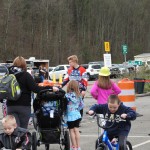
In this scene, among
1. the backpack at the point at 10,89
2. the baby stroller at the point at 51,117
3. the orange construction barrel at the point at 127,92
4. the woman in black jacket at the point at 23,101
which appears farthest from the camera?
the orange construction barrel at the point at 127,92

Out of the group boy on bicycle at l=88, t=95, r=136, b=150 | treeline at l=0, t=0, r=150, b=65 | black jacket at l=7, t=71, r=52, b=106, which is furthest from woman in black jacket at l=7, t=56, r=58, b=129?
treeline at l=0, t=0, r=150, b=65

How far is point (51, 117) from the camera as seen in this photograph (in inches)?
341

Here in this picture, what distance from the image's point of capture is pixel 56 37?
3063 inches

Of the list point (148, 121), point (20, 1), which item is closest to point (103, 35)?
point (20, 1)

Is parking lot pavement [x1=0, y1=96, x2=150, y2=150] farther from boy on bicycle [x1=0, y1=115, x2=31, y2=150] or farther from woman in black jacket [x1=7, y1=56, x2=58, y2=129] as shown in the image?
boy on bicycle [x1=0, y1=115, x2=31, y2=150]

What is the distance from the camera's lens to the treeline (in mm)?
68750

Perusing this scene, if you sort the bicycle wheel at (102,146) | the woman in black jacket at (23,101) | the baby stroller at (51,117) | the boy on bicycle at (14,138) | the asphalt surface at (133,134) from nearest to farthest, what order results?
1. the boy on bicycle at (14,138)
2. the bicycle wheel at (102,146)
3. the woman in black jacket at (23,101)
4. the baby stroller at (51,117)
5. the asphalt surface at (133,134)

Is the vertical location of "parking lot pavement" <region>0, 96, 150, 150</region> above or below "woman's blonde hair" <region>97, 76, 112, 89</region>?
below

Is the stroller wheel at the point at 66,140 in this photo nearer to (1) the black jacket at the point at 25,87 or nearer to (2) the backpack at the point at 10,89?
(1) the black jacket at the point at 25,87

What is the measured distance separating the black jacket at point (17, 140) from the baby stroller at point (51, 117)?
213 cm

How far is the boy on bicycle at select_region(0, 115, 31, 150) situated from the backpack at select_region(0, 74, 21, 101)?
4.97 feet

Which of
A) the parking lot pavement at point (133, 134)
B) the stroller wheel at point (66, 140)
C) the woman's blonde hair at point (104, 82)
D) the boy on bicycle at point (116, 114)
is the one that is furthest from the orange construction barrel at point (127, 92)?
the boy on bicycle at point (116, 114)

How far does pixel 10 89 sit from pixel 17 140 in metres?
1.66

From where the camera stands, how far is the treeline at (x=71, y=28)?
68.8 m
